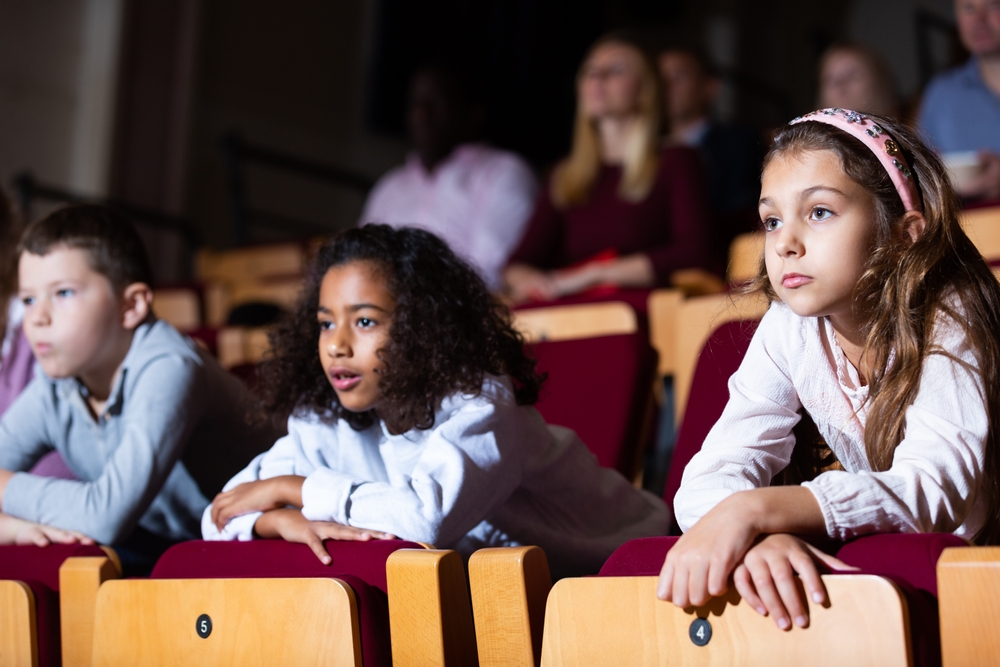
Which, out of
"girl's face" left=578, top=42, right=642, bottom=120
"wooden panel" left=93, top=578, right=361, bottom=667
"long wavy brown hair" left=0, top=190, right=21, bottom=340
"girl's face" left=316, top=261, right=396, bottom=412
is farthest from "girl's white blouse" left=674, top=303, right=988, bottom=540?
"girl's face" left=578, top=42, right=642, bottom=120

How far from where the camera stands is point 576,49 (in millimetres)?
5238

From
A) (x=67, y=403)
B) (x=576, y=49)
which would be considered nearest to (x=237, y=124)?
(x=576, y=49)

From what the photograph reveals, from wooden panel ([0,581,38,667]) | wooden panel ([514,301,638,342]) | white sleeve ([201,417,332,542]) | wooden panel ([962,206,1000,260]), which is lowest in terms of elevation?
wooden panel ([0,581,38,667])

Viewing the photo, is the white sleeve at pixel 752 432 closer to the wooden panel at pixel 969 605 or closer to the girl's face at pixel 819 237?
the girl's face at pixel 819 237

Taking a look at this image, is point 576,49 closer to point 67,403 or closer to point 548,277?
point 548,277

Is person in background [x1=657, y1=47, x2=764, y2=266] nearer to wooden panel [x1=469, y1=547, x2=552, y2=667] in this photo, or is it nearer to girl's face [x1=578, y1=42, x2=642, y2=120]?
girl's face [x1=578, y1=42, x2=642, y2=120]

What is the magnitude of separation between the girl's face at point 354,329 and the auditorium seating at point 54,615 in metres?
0.32

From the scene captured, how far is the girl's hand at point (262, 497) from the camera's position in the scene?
1202mm

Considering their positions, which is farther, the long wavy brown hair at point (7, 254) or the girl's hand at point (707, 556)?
the long wavy brown hair at point (7, 254)

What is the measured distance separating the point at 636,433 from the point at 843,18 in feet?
15.4

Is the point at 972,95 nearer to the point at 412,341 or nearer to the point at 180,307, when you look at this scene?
the point at 412,341

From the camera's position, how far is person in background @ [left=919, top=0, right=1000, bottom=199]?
2447 mm

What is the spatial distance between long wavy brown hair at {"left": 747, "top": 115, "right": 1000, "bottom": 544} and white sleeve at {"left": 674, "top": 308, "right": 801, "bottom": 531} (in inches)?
3.3

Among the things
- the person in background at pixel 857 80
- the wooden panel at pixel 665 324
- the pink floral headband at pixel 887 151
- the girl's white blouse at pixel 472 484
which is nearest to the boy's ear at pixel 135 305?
the girl's white blouse at pixel 472 484
